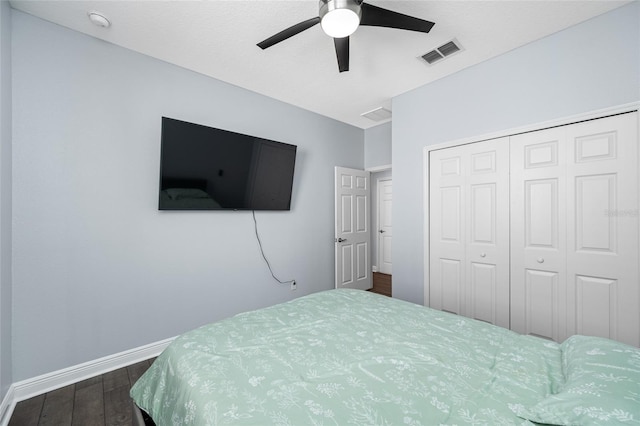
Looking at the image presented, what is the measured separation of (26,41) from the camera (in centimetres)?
190

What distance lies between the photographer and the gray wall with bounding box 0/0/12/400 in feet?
5.48

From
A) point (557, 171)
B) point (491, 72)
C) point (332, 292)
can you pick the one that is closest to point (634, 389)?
point (332, 292)

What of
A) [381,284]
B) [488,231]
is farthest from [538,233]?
[381,284]

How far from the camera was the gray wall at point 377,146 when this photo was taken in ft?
13.6

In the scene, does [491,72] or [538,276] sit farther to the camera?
[491,72]

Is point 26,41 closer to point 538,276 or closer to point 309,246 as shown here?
point 309,246

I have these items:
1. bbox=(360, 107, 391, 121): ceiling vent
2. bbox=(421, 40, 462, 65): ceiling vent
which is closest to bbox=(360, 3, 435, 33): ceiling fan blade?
bbox=(421, 40, 462, 65): ceiling vent

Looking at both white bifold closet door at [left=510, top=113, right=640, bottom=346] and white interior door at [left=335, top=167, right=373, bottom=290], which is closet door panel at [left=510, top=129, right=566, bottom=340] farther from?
white interior door at [left=335, top=167, right=373, bottom=290]

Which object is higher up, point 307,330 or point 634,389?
point 634,389

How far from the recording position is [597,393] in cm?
78

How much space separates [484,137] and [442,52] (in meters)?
0.87

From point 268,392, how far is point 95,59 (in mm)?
2777

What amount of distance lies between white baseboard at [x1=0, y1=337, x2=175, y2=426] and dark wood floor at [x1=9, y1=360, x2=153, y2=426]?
39 millimetres

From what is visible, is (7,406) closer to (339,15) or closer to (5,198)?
(5,198)
